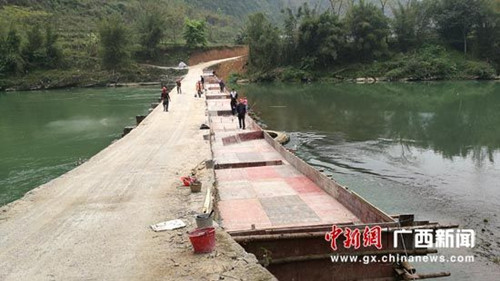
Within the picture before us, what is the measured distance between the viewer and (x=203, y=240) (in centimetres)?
667

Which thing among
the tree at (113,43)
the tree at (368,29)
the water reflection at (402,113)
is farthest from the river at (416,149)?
the tree at (113,43)

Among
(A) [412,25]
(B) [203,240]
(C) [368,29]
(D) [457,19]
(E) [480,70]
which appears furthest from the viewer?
(A) [412,25]

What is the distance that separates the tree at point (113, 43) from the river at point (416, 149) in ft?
97.6

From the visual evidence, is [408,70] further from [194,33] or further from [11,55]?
[11,55]

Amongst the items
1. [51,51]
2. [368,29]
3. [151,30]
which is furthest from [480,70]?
[51,51]

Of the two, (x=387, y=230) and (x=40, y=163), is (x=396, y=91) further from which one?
(x=387, y=230)

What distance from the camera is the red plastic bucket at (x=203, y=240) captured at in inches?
261

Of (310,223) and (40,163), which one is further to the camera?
(40,163)

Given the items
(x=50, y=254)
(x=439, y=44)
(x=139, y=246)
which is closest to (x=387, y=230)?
(x=139, y=246)

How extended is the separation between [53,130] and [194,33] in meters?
46.7

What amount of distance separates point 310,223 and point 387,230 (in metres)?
2.10


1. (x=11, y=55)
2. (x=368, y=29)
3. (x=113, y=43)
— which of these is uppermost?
(x=368, y=29)

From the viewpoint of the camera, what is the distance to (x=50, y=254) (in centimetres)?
691

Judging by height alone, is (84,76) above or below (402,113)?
above
